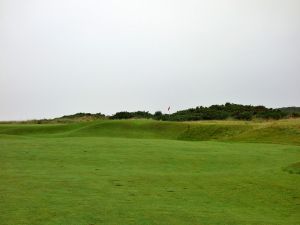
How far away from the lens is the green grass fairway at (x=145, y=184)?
937 cm

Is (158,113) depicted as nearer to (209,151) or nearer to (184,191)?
(209,151)

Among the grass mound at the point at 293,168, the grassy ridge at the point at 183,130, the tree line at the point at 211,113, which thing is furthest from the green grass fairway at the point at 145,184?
the tree line at the point at 211,113

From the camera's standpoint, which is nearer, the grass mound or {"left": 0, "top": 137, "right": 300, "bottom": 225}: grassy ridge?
{"left": 0, "top": 137, "right": 300, "bottom": 225}: grassy ridge

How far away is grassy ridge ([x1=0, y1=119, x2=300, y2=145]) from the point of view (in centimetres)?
3269

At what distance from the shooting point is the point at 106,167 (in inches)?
663

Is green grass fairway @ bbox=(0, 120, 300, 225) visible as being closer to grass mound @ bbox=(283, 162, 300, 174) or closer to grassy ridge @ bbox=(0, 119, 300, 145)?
grass mound @ bbox=(283, 162, 300, 174)

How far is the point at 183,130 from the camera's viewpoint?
39844 millimetres

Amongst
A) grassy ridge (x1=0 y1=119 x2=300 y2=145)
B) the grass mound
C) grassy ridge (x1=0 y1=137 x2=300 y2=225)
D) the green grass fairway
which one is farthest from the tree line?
the grass mound

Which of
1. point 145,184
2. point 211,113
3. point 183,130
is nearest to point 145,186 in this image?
point 145,184

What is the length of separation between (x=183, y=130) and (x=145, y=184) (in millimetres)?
26740

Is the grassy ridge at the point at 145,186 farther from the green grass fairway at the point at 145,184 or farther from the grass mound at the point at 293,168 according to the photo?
the grass mound at the point at 293,168

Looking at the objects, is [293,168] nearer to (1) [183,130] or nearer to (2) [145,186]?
(2) [145,186]

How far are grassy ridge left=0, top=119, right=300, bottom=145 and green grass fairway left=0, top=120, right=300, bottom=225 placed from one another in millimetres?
8621

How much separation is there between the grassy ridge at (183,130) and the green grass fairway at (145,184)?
862 cm
